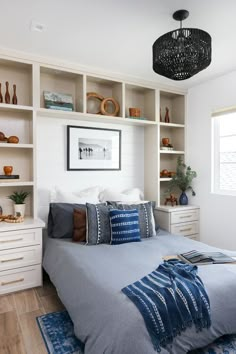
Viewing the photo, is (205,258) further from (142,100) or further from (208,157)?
(142,100)

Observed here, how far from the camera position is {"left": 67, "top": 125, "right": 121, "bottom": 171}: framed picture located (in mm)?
3238

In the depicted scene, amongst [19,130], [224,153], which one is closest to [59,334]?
[19,130]

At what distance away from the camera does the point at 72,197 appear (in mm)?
3064

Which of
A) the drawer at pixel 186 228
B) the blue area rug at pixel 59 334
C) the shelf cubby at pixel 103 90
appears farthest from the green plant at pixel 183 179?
the blue area rug at pixel 59 334

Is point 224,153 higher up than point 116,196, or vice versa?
point 224,153

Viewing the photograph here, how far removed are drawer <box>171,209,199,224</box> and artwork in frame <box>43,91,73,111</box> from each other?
1937mm

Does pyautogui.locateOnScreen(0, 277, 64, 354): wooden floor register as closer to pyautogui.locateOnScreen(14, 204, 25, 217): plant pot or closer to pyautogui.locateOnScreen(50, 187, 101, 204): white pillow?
pyautogui.locateOnScreen(14, 204, 25, 217): plant pot

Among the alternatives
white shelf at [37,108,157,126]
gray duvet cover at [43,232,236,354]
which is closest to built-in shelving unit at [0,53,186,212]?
white shelf at [37,108,157,126]

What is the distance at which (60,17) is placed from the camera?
6.79 feet

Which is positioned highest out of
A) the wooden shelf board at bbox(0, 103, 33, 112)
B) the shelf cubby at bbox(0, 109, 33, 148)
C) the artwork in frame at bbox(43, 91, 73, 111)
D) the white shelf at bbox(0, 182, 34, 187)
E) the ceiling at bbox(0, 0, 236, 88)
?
the ceiling at bbox(0, 0, 236, 88)

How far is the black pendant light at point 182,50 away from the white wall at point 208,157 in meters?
1.48

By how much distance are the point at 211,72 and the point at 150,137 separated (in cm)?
113

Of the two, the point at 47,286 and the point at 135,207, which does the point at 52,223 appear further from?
the point at 135,207

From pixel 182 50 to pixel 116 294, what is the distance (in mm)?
1712
